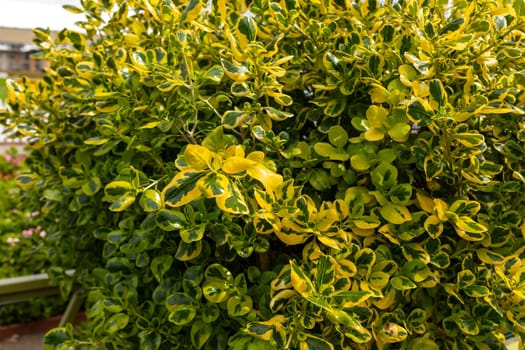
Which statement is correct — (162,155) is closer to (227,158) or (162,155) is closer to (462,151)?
(227,158)

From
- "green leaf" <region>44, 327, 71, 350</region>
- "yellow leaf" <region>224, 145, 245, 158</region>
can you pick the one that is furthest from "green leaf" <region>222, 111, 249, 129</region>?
"green leaf" <region>44, 327, 71, 350</region>

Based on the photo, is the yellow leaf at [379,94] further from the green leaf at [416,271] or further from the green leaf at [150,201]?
the green leaf at [150,201]

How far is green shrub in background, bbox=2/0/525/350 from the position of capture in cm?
81

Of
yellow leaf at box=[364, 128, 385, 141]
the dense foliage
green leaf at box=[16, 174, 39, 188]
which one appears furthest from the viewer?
the dense foliage

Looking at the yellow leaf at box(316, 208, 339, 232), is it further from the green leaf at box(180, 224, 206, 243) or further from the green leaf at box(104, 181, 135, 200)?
the green leaf at box(104, 181, 135, 200)

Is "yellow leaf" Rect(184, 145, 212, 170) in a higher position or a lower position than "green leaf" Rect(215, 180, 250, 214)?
higher

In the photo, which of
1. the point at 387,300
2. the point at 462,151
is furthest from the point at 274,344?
the point at 462,151

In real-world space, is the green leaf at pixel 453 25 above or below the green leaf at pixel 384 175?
above

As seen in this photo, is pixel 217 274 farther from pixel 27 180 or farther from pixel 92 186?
pixel 27 180

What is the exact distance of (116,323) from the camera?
96 cm

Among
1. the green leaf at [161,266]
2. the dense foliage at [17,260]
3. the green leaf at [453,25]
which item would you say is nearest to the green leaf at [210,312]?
the green leaf at [161,266]

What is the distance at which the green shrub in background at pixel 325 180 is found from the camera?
0.81 m

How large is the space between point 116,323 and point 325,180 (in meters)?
0.50

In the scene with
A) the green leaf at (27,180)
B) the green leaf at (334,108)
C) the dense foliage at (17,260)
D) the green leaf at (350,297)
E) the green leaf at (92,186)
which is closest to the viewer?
the green leaf at (350,297)
